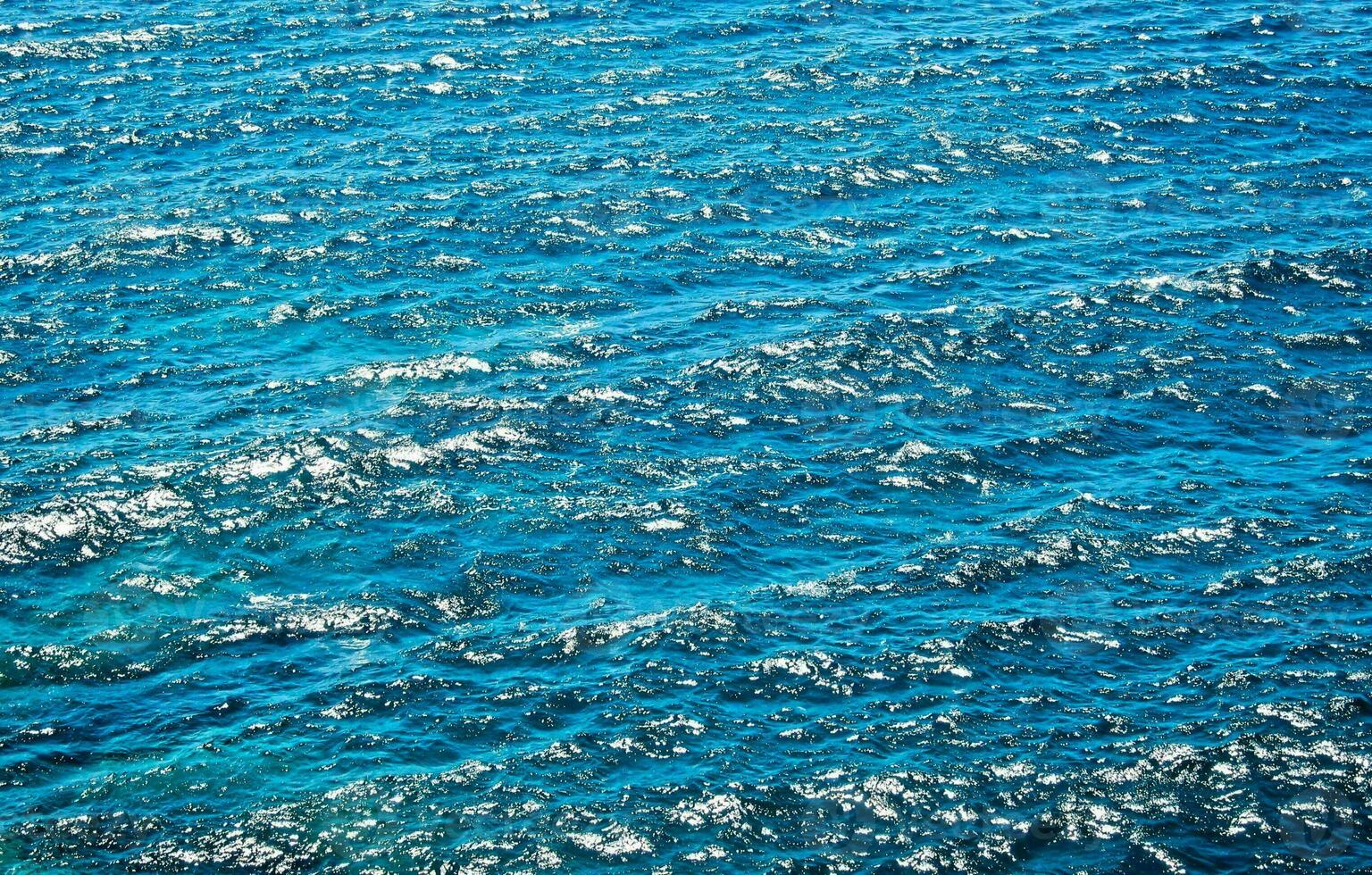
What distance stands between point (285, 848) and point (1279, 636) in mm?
27548

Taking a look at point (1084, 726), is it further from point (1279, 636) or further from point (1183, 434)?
point (1183, 434)

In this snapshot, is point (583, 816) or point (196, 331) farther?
point (196, 331)

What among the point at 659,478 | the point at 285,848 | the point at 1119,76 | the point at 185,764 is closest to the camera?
the point at 285,848

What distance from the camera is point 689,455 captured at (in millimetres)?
48219

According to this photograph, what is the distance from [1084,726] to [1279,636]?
7323 millimetres

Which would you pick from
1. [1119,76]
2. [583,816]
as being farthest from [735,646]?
[1119,76]

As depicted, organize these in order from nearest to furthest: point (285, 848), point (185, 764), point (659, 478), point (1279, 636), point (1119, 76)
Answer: point (285, 848) → point (185, 764) → point (1279, 636) → point (659, 478) → point (1119, 76)

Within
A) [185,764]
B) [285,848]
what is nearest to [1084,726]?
[285,848]

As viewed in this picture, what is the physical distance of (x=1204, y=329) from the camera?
54.5 meters

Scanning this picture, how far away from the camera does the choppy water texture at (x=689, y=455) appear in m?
35.3

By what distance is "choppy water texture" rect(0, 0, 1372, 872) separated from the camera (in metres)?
35.3

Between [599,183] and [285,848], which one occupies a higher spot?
[599,183]

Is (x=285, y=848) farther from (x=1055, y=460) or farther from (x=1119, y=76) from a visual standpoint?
(x=1119, y=76)

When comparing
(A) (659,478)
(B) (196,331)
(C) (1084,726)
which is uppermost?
(B) (196,331)
